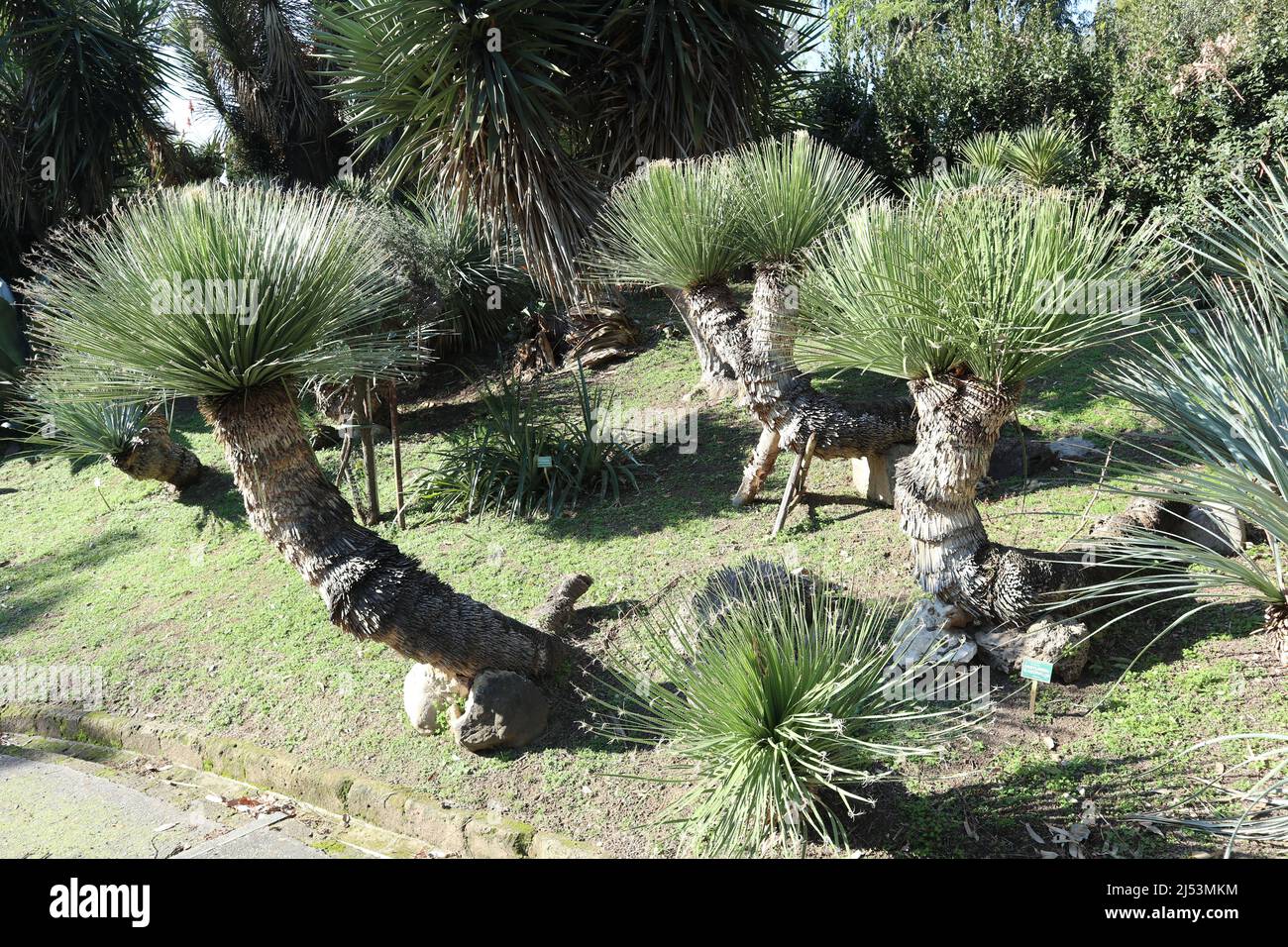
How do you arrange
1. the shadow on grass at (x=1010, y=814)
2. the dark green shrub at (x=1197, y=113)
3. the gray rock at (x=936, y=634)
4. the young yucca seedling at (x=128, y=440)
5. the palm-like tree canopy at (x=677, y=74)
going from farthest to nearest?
1. the young yucca seedling at (x=128, y=440)
2. the dark green shrub at (x=1197, y=113)
3. the palm-like tree canopy at (x=677, y=74)
4. the gray rock at (x=936, y=634)
5. the shadow on grass at (x=1010, y=814)

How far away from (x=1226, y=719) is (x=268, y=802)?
13.7ft

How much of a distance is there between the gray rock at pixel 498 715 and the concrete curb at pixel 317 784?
34 cm

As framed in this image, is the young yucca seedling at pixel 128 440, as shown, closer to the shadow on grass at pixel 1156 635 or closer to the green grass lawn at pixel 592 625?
the green grass lawn at pixel 592 625

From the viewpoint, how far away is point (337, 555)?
4.02 m

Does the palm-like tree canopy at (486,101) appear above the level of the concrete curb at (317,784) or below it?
above

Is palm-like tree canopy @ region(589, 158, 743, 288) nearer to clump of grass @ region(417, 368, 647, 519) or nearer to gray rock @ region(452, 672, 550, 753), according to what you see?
clump of grass @ region(417, 368, 647, 519)

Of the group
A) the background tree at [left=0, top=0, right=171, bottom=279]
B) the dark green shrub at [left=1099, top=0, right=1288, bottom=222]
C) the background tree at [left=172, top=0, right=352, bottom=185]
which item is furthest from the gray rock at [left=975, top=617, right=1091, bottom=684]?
the background tree at [left=172, top=0, right=352, bottom=185]

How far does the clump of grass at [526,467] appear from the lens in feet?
22.0

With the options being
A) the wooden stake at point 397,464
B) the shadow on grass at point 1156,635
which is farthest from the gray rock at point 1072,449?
the wooden stake at point 397,464

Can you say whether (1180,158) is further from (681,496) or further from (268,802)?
(268,802)

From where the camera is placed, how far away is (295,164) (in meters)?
14.0

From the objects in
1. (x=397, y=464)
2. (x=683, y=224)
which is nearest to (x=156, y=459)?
(x=397, y=464)

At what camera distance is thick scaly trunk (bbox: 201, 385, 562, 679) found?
384cm

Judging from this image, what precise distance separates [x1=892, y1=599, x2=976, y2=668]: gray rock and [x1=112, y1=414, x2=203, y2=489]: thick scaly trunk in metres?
6.90
